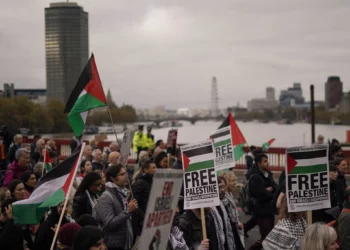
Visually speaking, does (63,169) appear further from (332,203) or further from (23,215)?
(332,203)

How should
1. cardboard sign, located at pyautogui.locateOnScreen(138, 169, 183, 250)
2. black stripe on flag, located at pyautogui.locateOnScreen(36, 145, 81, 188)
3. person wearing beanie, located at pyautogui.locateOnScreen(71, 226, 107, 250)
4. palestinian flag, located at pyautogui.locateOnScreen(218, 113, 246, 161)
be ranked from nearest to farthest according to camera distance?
cardboard sign, located at pyautogui.locateOnScreen(138, 169, 183, 250), person wearing beanie, located at pyautogui.locateOnScreen(71, 226, 107, 250), black stripe on flag, located at pyautogui.locateOnScreen(36, 145, 81, 188), palestinian flag, located at pyautogui.locateOnScreen(218, 113, 246, 161)

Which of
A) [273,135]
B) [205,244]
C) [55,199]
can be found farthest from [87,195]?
[273,135]

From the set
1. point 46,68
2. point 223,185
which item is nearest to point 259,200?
point 223,185

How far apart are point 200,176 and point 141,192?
1.95m

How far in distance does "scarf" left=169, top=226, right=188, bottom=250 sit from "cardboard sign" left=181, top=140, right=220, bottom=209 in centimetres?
50

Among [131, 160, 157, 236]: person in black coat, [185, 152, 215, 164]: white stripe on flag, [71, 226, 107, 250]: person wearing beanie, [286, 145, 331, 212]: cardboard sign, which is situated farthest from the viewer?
[131, 160, 157, 236]: person in black coat

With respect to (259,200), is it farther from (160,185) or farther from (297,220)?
(160,185)

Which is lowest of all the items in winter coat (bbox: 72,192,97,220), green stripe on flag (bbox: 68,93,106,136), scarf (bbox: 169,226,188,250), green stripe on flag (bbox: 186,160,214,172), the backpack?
the backpack

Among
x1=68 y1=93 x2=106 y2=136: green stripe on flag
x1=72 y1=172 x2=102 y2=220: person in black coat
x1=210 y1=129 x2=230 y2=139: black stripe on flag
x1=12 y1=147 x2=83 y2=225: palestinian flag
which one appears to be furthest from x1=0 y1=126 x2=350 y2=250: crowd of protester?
x1=68 y1=93 x2=106 y2=136: green stripe on flag

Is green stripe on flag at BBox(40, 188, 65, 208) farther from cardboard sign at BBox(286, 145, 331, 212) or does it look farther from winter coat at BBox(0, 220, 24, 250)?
cardboard sign at BBox(286, 145, 331, 212)

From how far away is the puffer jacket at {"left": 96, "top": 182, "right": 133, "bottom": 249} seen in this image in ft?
25.7

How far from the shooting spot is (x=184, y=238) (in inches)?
279

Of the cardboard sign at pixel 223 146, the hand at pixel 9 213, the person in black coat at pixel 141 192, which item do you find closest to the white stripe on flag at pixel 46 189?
the hand at pixel 9 213

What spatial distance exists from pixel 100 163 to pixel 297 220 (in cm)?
678
